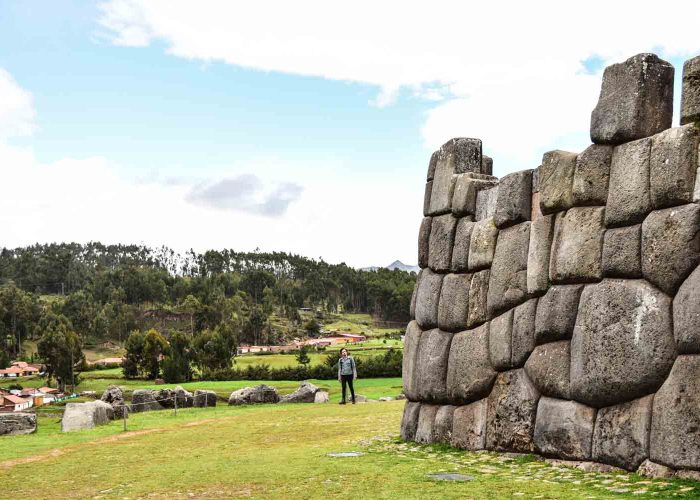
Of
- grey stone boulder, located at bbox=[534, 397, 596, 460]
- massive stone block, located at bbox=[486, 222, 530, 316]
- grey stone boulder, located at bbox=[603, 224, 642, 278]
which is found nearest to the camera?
grey stone boulder, located at bbox=[603, 224, 642, 278]

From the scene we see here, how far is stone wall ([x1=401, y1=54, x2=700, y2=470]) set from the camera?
9875mm

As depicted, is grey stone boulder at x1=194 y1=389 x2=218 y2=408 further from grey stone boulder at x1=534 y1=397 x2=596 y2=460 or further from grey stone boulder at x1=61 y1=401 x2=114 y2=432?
grey stone boulder at x1=534 y1=397 x2=596 y2=460

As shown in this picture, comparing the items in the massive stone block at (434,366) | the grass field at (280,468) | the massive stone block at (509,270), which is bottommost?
the grass field at (280,468)

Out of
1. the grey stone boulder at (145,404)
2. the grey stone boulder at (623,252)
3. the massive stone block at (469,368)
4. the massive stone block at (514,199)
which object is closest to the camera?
the grey stone boulder at (623,252)

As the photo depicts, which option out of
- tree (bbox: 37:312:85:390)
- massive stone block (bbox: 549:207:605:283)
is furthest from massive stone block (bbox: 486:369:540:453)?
tree (bbox: 37:312:85:390)

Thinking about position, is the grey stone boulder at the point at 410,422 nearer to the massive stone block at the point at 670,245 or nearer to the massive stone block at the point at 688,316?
the massive stone block at the point at 670,245

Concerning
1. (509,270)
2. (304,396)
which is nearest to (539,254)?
(509,270)

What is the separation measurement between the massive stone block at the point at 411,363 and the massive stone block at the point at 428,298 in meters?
0.29

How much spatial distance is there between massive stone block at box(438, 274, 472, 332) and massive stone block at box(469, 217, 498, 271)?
38cm

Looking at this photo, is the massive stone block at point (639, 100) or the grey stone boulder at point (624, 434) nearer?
the grey stone boulder at point (624, 434)

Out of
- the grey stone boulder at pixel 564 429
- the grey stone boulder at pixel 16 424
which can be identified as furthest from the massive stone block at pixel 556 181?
the grey stone boulder at pixel 16 424

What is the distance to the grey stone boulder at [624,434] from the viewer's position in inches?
396

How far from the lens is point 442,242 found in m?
15.5

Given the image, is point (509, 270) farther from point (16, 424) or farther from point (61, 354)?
point (61, 354)
